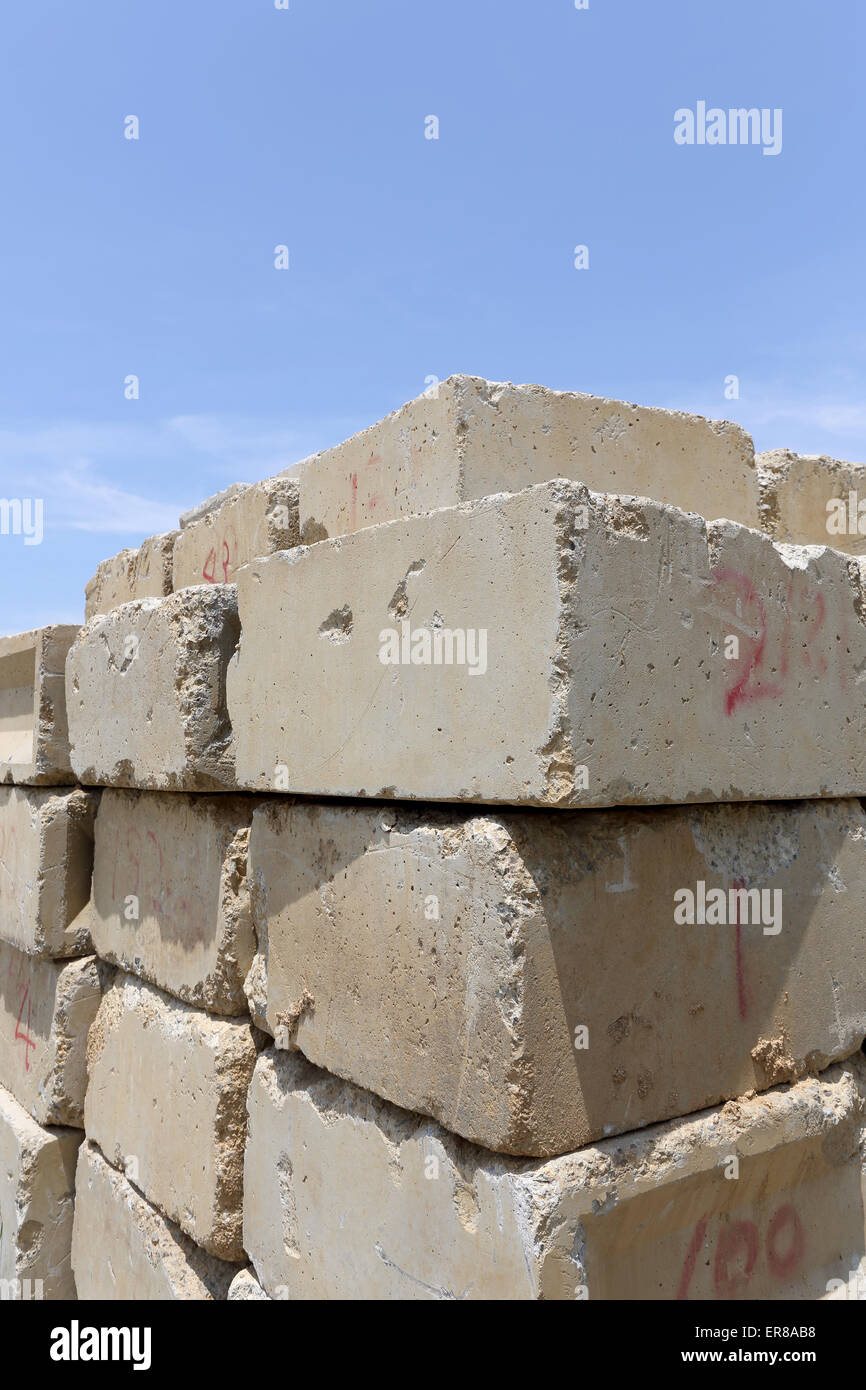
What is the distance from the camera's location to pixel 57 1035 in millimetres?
3609

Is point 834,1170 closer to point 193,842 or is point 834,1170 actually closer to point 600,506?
point 600,506

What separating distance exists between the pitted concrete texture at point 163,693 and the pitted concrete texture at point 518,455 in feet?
1.42

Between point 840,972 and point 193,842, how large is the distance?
69.0 inches

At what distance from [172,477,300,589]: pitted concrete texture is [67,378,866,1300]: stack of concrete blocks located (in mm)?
21

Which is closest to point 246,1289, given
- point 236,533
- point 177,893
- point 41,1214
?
point 177,893

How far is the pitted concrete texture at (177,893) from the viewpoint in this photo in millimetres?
2779

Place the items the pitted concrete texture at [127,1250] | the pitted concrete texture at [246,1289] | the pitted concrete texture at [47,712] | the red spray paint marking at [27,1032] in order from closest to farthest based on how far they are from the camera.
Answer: the pitted concrete texture at [246,1289], the pitted concrete texture at [127,1250], the pitted concrete texture at [47,712], the red spray paint marking at [27,1032]

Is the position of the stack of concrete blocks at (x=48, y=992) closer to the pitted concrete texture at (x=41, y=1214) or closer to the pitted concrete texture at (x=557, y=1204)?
the pitted concrete texture at (x=41, y=1214)

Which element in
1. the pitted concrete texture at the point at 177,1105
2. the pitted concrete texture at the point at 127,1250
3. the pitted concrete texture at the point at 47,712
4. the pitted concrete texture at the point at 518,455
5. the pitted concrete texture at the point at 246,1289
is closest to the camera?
the pitted concrete texture at the point at 518,455

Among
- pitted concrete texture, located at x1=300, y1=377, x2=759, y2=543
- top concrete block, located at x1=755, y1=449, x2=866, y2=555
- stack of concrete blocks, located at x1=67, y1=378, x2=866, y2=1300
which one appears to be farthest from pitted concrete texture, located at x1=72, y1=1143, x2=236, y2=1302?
top concrete block, located at x1=755, y1=449, x2=866, y2=555

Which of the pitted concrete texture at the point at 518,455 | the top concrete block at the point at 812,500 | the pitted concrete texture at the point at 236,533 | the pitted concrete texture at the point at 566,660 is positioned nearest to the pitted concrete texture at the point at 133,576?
the pitted concrete texture at the point at 236,533

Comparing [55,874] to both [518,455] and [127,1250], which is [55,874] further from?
[518,455]

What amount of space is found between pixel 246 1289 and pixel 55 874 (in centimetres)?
166
